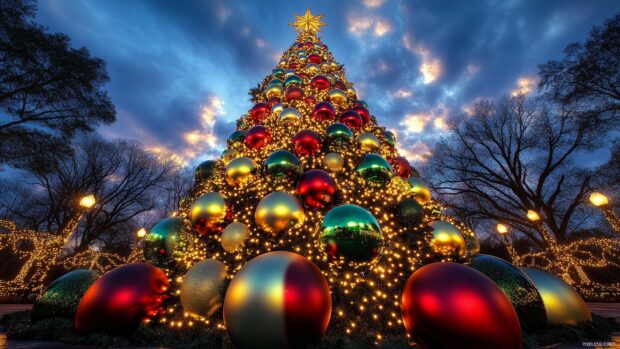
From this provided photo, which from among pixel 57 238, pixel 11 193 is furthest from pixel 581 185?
pixel 11 193

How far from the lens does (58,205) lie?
16.9 metres

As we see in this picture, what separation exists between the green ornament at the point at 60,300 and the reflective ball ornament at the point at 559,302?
19.9 feet

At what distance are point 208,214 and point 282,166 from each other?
58.6 inches

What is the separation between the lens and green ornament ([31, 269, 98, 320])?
298 cm

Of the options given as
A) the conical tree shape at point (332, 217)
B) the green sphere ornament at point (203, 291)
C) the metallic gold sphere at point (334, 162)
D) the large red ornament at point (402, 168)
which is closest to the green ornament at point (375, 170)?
the conical tree shape at point (332, 217)

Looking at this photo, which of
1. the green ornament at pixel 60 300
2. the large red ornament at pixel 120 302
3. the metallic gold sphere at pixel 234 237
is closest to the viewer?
the large red ornament at pixel 120 302

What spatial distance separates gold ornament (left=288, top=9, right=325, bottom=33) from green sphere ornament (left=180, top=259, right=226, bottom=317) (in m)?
11.8

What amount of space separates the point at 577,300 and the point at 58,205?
86.9ft

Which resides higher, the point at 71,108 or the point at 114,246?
the point at 71,108

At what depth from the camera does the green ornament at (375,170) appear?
14.0 ft

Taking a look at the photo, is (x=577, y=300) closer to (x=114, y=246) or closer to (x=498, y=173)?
(x=498, y=173)

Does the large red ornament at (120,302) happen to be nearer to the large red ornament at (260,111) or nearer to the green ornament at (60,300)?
the green ornament at (60,300)

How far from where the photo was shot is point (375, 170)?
4258 mm

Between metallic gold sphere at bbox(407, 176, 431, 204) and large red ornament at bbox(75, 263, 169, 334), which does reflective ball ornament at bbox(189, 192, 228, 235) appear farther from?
metallic gold sphere at bbox(407, 176, 431, 204)
